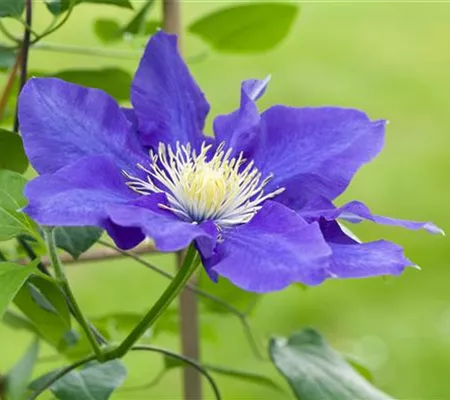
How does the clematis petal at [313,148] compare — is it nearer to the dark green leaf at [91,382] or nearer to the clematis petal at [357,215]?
the clematis petal at [357,215]

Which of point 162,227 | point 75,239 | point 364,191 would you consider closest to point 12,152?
point 75,239

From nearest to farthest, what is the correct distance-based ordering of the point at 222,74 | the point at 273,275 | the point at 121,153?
the point at 273,275, the point at 121,153, the point at 222,74

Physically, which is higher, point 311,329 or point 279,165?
point 279,165

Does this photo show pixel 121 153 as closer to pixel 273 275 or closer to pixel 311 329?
pixel 273 275

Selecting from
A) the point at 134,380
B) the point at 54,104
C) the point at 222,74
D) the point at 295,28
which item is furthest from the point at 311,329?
the point at 295,28

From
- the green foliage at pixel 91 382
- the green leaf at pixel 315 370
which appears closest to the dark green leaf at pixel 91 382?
the green foliage at pixel 91 382

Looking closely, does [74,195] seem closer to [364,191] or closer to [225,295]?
[225,295]
